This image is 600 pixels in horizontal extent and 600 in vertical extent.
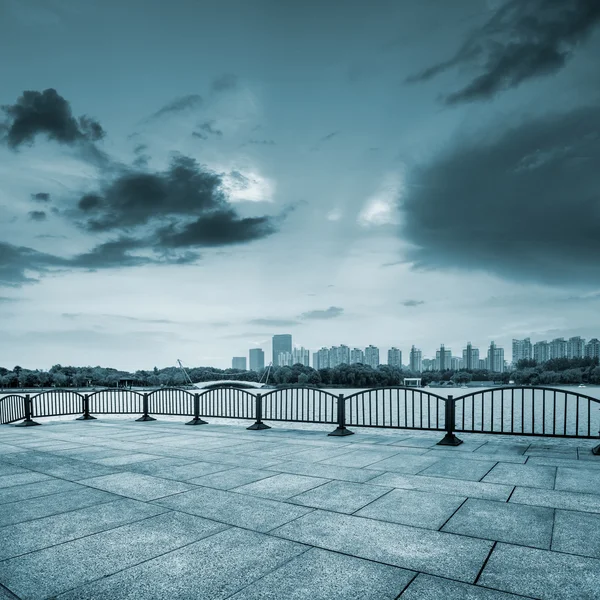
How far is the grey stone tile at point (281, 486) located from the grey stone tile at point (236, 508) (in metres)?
0.25

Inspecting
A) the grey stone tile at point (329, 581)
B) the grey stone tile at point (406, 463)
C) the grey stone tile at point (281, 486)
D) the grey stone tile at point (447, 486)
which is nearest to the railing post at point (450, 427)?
the grey stone tile at point (406, 463)

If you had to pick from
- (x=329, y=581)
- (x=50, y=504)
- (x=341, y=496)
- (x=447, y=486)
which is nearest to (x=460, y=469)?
(x=447, y=486)

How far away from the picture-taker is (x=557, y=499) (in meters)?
6.34

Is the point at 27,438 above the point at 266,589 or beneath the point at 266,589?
beneath

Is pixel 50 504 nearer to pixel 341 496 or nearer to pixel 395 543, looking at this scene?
pixel 341 496

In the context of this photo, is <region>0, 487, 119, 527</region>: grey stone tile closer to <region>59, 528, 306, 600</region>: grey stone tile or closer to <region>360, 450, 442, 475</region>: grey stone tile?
<region>59, 528, 306, 600</region>: grey stone tile

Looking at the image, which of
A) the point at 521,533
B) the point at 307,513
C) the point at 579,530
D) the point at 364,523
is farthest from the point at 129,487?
the point at 579,530

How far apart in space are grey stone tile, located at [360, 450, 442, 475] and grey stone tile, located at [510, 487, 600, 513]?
6.37 ft

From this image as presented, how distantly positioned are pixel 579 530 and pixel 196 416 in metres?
13.4

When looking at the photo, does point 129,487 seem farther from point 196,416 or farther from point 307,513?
point 196,416

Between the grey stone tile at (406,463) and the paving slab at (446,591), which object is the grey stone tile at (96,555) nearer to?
the paving slab at (446,591)

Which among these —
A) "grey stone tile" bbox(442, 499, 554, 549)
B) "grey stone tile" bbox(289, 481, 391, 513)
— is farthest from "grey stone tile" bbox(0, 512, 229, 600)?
"grey stone tile" bbox(442, 499, 554, 549)

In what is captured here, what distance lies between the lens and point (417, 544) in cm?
467

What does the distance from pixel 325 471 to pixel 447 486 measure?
216cm
